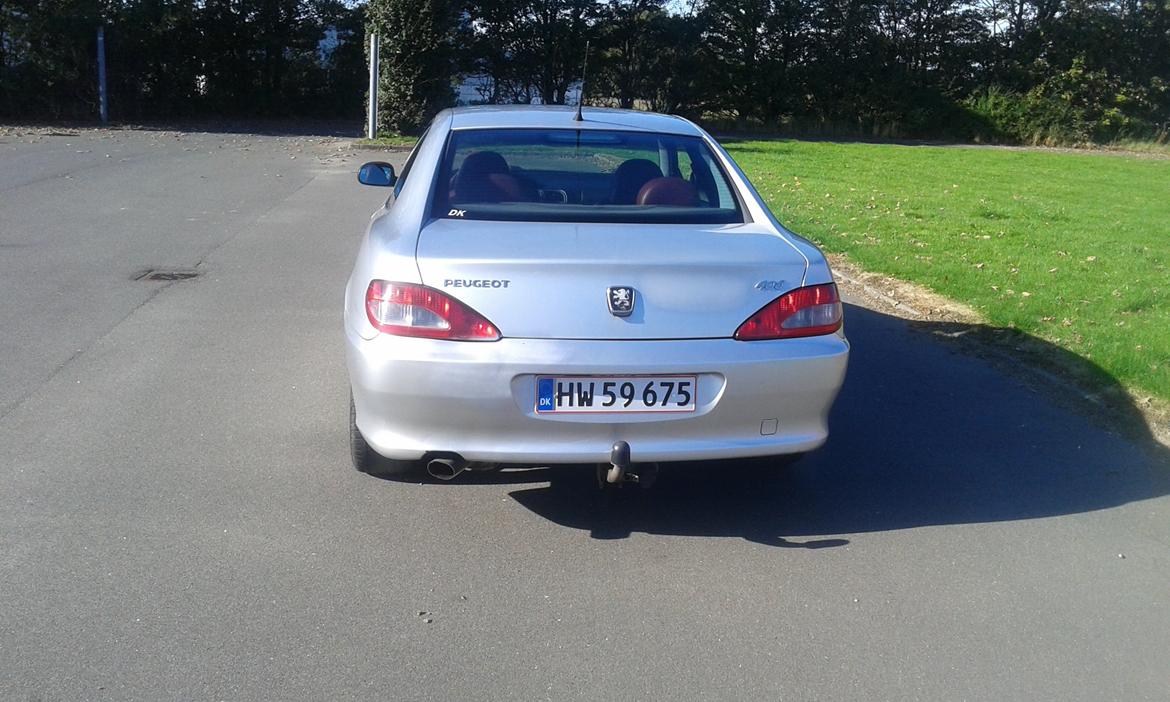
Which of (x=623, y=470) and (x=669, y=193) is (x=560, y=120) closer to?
(x=669, y=193)

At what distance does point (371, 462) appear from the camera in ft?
15.8

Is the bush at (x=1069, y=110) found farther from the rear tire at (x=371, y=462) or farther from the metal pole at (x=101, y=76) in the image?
the rear tire at (x=371, y=462)

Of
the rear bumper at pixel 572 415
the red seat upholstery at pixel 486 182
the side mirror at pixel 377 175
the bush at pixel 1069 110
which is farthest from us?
the bush at pixel 1069 110

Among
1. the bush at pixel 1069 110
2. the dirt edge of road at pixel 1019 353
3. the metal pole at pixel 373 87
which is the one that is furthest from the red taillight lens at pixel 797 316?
the bush at pixel 1069 110

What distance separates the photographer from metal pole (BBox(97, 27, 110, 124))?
26.7 metres

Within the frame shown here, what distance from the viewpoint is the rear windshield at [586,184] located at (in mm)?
4879

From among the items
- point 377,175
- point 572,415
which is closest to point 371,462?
point 572,415

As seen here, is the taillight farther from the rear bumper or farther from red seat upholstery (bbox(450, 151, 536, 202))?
red seat upholstery (bbox(450, 151, 536, 202))

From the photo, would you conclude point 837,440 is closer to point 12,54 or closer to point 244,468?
point 244,468

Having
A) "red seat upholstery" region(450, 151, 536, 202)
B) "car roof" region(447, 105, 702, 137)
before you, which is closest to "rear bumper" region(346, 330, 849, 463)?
"red seat upholstery" region(450, 151, 536, 202)

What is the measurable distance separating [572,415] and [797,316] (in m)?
0.93

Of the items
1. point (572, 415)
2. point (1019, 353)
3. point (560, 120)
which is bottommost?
point (1019, 353)

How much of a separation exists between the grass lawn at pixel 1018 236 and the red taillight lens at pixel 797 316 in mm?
3015

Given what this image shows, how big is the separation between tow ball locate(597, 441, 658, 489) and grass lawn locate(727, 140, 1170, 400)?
3562mm
